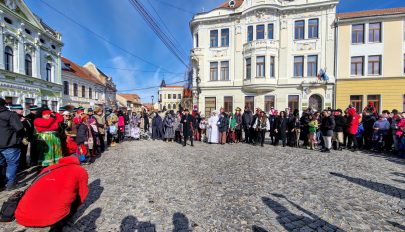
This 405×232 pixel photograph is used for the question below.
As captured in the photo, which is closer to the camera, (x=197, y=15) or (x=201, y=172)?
(x=201, y=172)

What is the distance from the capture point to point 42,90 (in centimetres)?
1864

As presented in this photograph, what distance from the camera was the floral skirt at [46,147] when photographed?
188 inches

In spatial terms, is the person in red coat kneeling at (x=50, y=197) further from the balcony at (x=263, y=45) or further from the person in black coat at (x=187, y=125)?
the balcony at (x=263, y=45)

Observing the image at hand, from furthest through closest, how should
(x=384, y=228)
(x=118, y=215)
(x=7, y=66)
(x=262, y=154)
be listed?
(x=7, y=66) → (x=262, y=154) → (x=118, y=215) → (x=384, y=228)

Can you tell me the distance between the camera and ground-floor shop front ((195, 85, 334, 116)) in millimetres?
18344

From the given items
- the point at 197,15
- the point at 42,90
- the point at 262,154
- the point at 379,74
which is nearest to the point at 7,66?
the point at 42,90

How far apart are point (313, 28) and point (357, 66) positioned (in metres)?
5.46

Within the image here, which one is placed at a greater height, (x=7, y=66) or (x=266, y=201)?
(x=7, y=66)

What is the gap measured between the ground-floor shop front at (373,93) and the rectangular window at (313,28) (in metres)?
5.04

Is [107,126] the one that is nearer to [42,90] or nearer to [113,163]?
[113,163]

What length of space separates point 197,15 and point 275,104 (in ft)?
43.0

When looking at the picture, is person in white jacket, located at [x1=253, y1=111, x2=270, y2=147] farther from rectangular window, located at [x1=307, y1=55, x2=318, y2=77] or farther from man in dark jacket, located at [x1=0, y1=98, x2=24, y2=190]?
rectangular window, located at [x1=307, y1=55, x2=318, y2=77]

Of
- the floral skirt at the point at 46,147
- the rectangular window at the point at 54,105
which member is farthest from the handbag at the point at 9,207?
the rectangular window at the point at 54,105

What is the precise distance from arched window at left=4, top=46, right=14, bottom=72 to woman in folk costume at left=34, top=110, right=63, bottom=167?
16.2 metres
